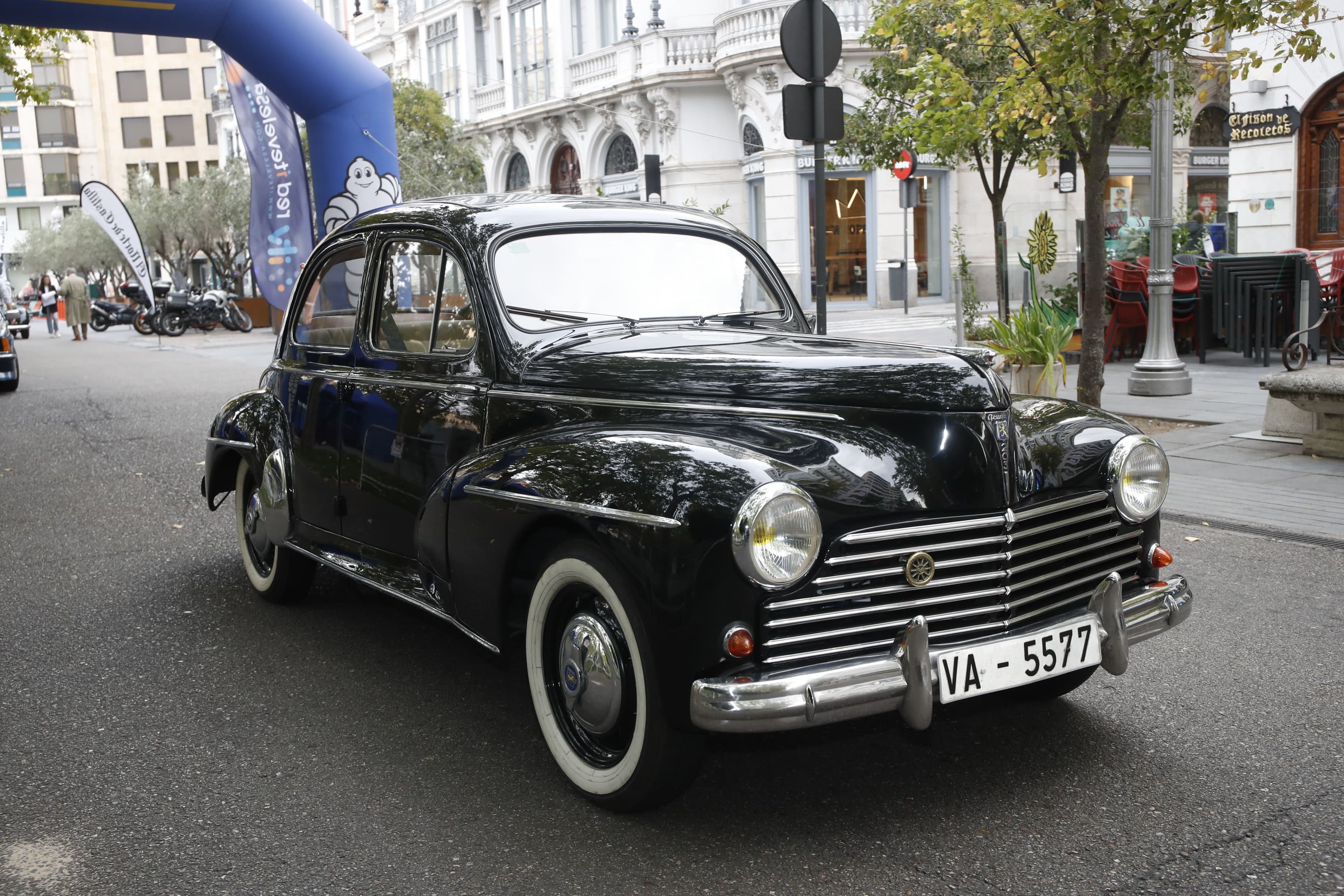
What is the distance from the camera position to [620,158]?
34.9 meters

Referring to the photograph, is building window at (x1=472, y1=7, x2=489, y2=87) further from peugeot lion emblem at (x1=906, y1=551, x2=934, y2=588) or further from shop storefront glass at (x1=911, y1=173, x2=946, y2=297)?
peugeot lion emblem at (x1=906, y1=551, x2=934, y2=588)

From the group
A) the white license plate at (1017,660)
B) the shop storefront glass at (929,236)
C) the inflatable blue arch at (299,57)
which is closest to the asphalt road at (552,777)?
the white license plate at (1017,660)

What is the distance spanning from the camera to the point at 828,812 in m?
3.27

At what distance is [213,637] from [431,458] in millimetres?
1542

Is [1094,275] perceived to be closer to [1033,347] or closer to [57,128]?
[1033,347]

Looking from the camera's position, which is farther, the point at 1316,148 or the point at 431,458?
the point at 1316,148

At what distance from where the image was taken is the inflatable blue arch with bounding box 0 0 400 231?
34.2 feet

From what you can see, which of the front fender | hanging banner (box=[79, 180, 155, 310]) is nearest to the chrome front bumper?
the front fender

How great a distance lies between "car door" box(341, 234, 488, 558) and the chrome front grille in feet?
4.71

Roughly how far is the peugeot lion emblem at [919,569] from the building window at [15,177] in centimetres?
9294

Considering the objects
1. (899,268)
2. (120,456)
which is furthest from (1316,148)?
(120,456)

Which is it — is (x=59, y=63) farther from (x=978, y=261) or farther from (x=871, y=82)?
(x=978, y=261)

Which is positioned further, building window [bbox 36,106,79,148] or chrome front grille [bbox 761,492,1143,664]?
building window [bbox 36,106,79,148]

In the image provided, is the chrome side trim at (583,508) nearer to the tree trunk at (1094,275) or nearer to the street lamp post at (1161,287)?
the tree trunk at (1094,275)
